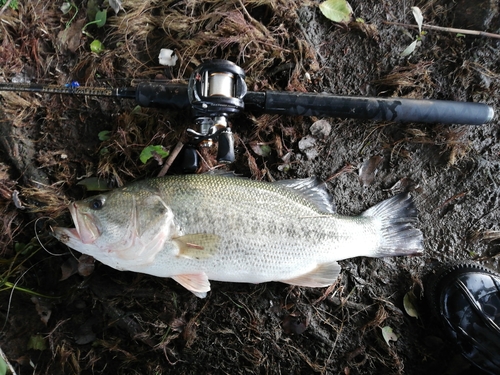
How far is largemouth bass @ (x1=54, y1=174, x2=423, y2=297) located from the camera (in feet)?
8.13

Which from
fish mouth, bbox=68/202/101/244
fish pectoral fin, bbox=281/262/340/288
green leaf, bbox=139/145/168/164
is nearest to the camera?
fish mouth, bbox=68/202/101/244

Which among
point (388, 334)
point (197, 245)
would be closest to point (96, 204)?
point (197, 245)

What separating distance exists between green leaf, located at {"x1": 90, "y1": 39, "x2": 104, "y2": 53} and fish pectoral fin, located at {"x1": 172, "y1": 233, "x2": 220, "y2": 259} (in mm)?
1777

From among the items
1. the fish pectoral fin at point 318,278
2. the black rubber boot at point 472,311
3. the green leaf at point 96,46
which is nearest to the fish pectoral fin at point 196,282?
the fish pectoral fin at point 318,278

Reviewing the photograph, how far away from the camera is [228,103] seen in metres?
2.37

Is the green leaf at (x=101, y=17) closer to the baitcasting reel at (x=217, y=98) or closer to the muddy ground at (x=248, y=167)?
the muddy ground at (x=248, y=167)

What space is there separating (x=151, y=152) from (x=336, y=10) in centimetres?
194

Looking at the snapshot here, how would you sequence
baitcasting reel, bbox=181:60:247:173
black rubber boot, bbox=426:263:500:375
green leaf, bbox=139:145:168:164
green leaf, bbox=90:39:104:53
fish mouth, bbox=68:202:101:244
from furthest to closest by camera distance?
green leaf, bbox=90:39:104:53, black rubber boot, bbox=426:263:500:375, green leaf, bbox=139:145:168:164, fish mouth, bbox=68:202:101:244, baitcasting reel, bbox=181:60:247:173

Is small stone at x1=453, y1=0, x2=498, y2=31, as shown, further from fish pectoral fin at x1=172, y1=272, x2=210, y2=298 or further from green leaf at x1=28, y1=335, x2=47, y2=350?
green leaf at x1=28, y1=335, x2=47, y2=350

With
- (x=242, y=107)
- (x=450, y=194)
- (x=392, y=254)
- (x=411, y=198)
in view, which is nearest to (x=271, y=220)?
(x=242, y=107)

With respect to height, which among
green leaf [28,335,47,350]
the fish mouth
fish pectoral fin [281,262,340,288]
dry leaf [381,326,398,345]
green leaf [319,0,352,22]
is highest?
green leaf [319,0,352,22]

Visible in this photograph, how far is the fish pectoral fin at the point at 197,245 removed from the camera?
2498mm

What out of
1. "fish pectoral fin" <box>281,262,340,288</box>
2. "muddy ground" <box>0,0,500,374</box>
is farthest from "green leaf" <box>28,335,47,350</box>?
"fish pectoral fin" <box>281,262,340,288</box>

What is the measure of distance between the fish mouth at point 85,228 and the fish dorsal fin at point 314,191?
1.31 metres
